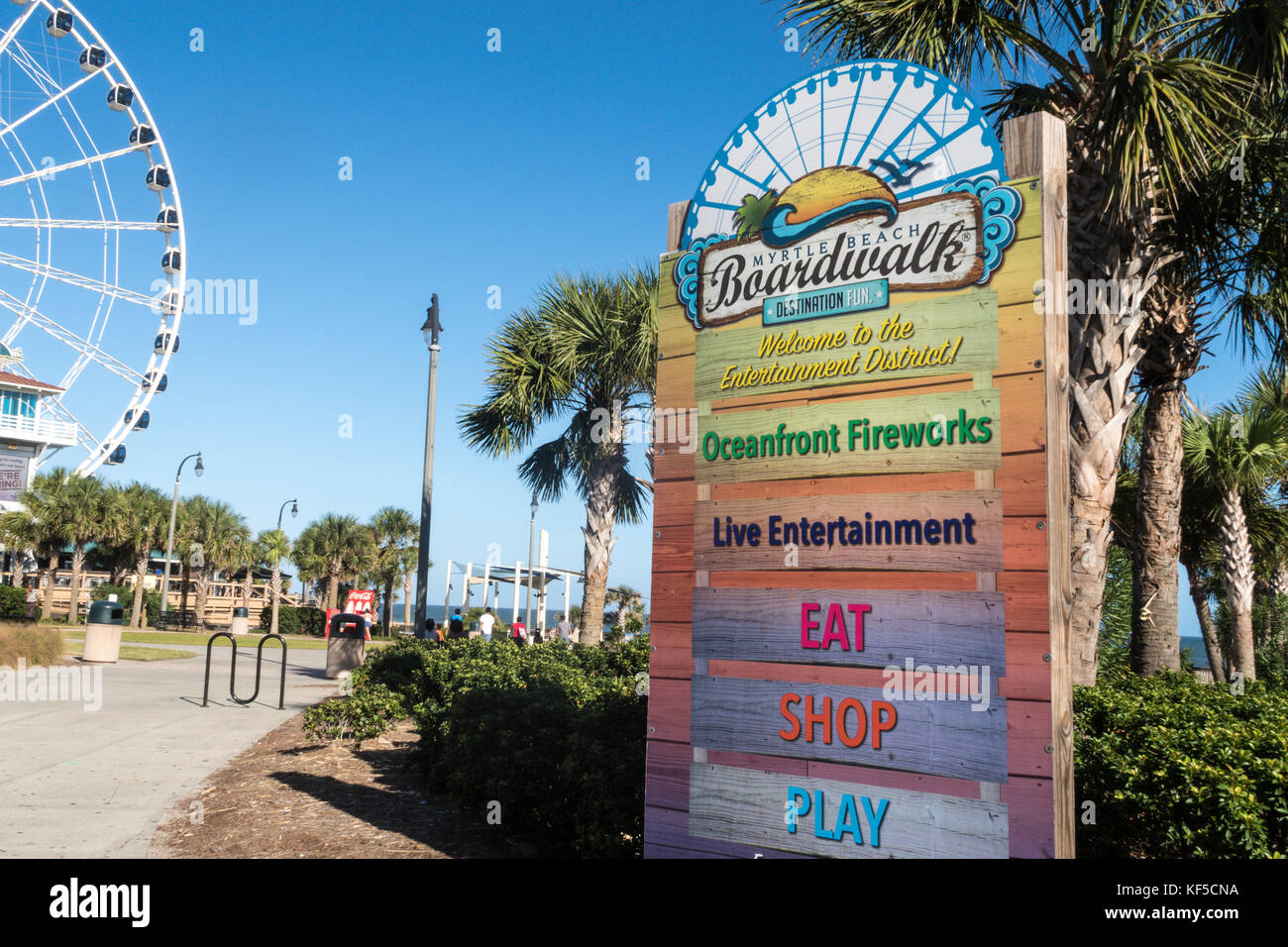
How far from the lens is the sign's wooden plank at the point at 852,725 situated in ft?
11.0

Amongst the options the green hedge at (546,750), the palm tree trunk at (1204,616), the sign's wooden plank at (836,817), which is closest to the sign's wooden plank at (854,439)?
the sign's wooden plank at (836,817)

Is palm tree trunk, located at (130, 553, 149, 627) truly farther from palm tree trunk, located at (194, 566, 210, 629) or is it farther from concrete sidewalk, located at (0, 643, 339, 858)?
concrete sidewalk, located at (0, 643, 339, 858)

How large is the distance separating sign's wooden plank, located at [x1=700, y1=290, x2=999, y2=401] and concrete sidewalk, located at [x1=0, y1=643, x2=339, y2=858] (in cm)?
460

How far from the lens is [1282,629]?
16.8 m

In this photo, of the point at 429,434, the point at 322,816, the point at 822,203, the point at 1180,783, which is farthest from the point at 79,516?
the point at 1180,783

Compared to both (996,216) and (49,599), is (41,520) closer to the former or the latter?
(49,599)

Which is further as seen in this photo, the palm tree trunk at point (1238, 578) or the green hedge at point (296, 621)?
the green hedge at point (296, 621)

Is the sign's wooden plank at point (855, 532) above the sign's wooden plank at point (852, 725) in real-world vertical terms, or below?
above

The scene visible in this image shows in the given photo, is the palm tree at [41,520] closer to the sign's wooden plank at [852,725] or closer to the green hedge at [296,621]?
the green hedge at [296,621]

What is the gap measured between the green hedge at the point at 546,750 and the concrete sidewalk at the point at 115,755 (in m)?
1.97

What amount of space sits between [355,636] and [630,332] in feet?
24.7

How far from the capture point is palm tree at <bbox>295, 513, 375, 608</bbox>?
48.4 m
